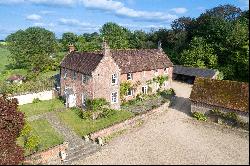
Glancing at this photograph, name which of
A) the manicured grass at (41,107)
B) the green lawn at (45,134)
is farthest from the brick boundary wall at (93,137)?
the manicured grass at (41,107)

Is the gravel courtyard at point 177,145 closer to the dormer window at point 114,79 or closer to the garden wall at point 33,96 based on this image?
the dormer window at point 114,79

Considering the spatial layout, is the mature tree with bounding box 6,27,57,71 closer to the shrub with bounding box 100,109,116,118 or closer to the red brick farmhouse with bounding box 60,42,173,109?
the red brick farmhouse with bounding box 60,42,173,109

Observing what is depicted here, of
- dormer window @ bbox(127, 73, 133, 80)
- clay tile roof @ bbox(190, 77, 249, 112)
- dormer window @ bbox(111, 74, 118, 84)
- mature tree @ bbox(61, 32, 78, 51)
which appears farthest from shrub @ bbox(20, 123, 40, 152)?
mature tree @ bbox(61, 32, 78, 51)

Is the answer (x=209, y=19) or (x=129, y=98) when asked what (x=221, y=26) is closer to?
(x=209, y=19)

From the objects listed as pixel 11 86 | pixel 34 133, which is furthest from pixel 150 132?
pixel 11 86

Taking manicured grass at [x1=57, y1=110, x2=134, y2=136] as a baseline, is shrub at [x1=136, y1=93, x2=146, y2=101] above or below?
above
